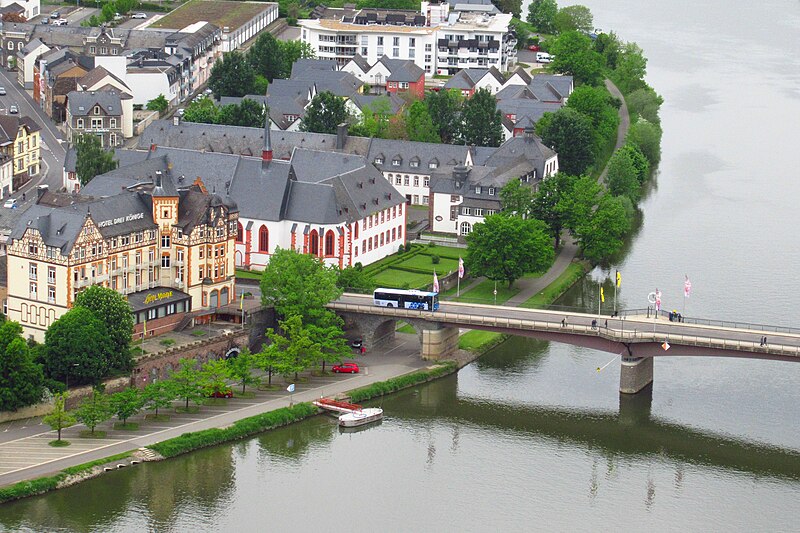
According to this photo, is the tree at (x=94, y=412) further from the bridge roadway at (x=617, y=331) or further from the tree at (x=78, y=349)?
the bridge roadway at (x=617, y=331)

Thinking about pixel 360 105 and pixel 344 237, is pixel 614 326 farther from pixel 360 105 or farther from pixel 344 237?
pixel 360 105

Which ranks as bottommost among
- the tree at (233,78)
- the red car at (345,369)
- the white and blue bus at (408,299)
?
the red car at (345,369)

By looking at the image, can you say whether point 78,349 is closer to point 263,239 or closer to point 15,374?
point 15,374

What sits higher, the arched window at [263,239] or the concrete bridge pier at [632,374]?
the arched window at [263,239]

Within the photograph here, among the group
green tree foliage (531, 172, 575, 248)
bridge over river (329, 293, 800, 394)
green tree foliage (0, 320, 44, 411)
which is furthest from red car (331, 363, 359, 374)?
green tree foliage (531, 172, 575, 248)

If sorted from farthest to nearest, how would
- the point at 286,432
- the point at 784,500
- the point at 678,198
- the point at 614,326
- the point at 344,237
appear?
the point at 678,198, the point at 344,237, the point at 614,326, the point at 286,432, the point at 784,500

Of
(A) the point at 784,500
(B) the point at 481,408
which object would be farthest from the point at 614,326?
(A) the point at 784,500

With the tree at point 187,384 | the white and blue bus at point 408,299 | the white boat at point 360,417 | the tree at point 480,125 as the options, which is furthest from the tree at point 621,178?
the tree at point 187,384
